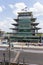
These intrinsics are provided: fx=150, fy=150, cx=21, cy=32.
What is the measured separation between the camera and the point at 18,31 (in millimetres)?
46375

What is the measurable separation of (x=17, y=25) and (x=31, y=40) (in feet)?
23.9

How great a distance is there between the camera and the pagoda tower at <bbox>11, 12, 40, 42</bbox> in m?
44.1

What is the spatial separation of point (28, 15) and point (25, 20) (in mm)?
2098

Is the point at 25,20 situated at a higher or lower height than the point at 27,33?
higher

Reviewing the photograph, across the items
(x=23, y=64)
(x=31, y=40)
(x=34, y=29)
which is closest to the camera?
(x=23, y=64)

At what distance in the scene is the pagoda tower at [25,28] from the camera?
44.1 meters

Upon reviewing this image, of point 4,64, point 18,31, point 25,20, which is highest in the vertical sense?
point 25,20

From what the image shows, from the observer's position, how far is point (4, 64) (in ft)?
22.1

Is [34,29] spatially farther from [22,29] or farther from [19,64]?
[19,64]

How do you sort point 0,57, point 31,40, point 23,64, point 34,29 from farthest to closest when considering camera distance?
point 34,29 < point 31,40 < point 0,57 < point 23,64

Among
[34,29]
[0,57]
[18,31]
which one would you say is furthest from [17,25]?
[0,57]

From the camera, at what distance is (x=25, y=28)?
4525 cm

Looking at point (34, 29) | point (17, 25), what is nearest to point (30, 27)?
point (34, 29)

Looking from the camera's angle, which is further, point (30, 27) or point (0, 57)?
point (30, 27)
